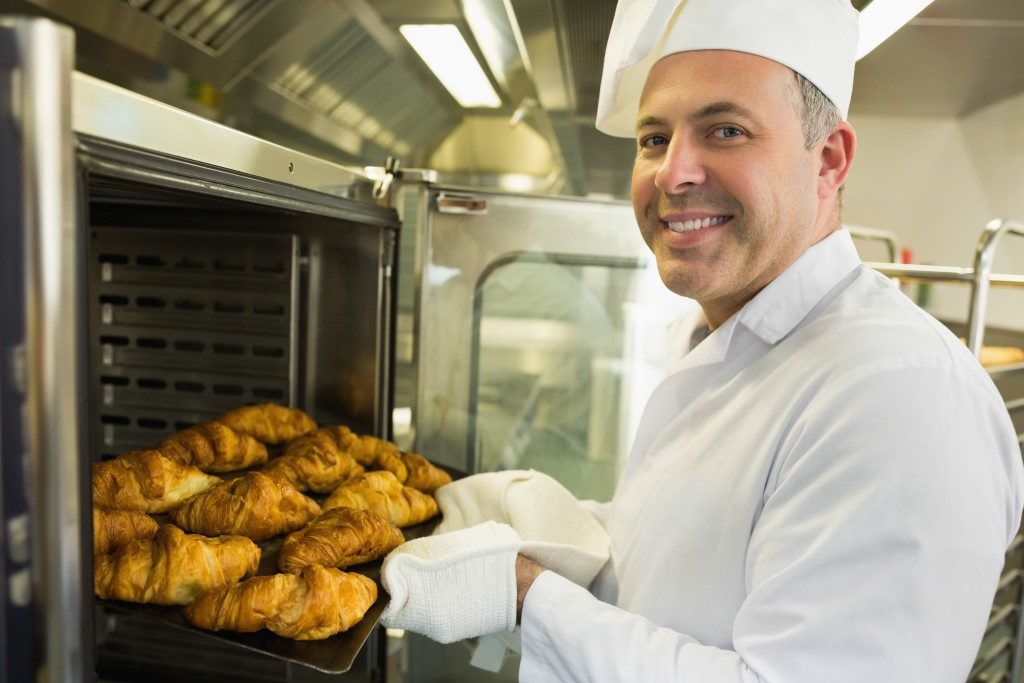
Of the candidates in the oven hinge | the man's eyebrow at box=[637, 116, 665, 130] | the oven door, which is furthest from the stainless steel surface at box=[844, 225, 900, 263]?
the oven hinge

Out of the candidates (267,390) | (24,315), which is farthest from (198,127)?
(267,390)

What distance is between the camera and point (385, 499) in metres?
1.09

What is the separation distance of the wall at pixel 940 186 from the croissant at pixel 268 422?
4.21 meters

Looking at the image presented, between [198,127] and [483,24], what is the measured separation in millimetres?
1378

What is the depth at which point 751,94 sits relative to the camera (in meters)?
0.94

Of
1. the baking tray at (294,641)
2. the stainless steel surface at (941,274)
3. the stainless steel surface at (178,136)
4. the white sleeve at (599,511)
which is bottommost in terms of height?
the white sleeve at (599,511)

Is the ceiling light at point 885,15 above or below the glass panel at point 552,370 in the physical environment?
above

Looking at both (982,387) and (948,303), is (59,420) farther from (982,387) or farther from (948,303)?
(948,303)

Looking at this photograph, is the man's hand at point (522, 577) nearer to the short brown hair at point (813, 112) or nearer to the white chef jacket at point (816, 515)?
the white chef jacket at point (816, 515)

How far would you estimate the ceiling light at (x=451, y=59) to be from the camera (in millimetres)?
2248

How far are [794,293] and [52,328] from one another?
2.84 feet

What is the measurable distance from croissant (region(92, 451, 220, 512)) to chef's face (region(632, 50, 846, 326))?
0.75 meters

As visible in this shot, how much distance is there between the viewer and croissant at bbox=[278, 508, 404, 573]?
887mm

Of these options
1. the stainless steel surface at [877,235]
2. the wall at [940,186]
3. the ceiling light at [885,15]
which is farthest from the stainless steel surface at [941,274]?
the wall at [940,186]
